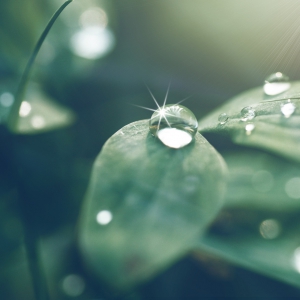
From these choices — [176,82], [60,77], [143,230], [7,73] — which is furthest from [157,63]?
[143,230]

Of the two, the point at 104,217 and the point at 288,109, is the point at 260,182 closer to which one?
the point at 288,109

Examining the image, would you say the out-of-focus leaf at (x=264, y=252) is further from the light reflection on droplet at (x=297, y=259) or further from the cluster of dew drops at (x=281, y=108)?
the cluster of dew drops at (x=281, y=108)

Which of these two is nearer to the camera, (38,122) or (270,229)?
(270,229)

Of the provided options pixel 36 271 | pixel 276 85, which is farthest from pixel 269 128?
pixel 36 271

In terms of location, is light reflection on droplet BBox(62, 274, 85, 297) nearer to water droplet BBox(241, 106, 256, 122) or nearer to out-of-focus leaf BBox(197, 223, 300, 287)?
out-of-focus leaf BBox(197, 223, 300, 287)

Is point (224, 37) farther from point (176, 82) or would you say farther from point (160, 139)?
point (160, 139)

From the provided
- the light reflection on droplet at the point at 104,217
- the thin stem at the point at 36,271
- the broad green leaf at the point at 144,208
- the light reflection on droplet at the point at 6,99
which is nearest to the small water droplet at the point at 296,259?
the broad green leaf at the point at 144,208

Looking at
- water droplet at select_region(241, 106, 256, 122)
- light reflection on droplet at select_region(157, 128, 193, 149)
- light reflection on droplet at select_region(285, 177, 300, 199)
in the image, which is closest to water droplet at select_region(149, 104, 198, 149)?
light reflection on droplet at select_region(157, 128, 193, 149)
